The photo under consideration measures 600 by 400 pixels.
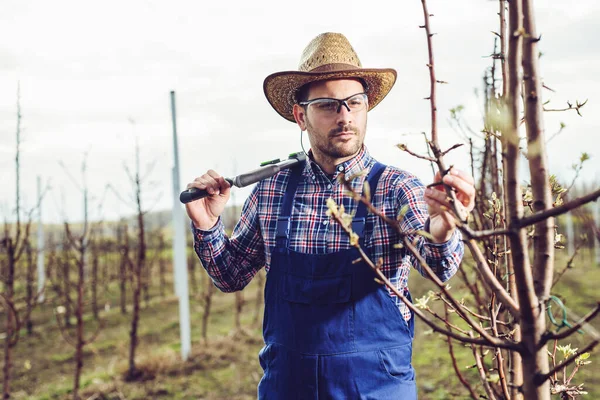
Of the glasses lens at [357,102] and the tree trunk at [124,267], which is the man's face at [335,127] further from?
the tree trunk at [124,267]

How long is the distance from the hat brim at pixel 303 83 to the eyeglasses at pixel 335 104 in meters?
0.12

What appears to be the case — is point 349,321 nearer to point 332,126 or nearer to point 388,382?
point 388,382

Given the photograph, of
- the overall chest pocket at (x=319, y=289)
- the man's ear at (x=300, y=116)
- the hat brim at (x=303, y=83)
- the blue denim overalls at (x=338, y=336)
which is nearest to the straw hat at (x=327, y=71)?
the hat brim at (x=303, y=83)

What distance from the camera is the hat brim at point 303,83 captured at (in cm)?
238

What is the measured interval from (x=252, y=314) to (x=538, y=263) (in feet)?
35.7

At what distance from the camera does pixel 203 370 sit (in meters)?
7.54

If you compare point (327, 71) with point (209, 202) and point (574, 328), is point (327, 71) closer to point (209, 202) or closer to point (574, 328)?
point (209, 202)

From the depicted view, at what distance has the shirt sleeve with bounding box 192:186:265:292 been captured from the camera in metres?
2.41

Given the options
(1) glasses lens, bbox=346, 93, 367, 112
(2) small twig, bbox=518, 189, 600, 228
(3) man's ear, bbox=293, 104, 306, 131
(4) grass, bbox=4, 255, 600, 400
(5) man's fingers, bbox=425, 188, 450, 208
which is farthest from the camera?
(4) grass, bbox=4, 255, 600, 400

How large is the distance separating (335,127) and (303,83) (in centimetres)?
37

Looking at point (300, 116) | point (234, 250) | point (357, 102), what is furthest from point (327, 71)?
point (234, 250)

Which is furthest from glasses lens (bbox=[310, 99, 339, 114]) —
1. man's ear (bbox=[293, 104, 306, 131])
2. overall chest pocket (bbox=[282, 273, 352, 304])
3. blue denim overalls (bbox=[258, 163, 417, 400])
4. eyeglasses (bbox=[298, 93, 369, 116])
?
overall chest pocket (bbox=[282, 273, 352, 304])

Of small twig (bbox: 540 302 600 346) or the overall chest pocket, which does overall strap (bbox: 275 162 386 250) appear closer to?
the overall chest pocket

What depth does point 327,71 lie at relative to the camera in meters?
2.32
